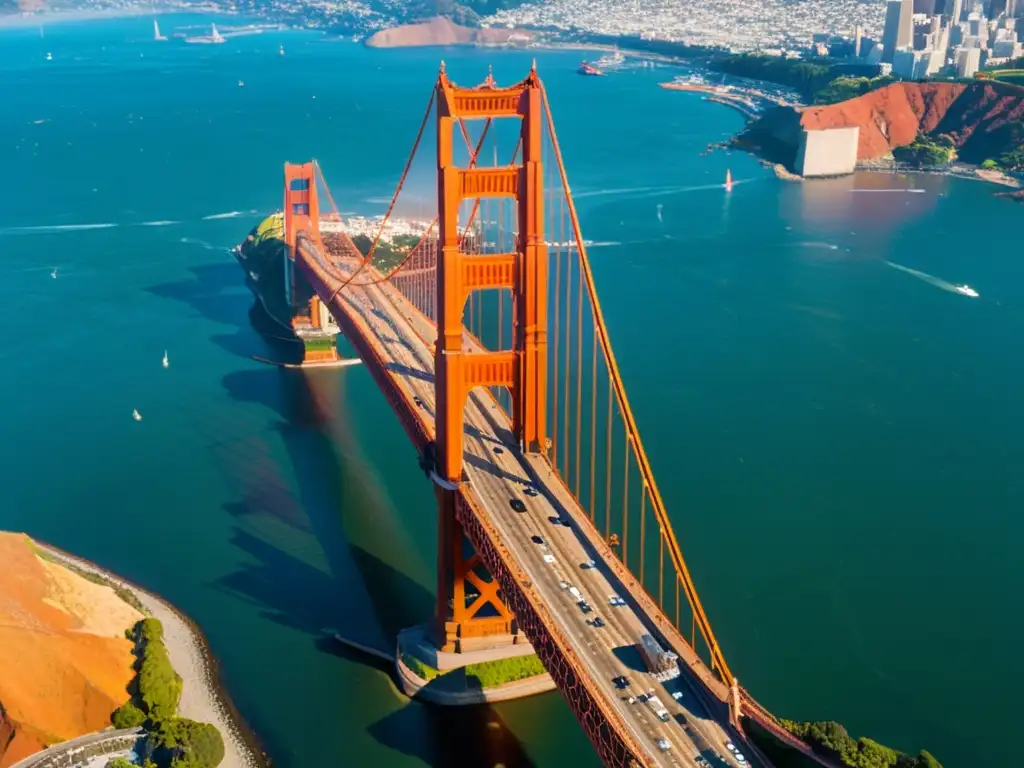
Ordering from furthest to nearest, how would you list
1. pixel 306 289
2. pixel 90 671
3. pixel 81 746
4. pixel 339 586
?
1. pixel 306 289
2. pixel 339 586
3. pixel 90 671
4. pixel 81 746

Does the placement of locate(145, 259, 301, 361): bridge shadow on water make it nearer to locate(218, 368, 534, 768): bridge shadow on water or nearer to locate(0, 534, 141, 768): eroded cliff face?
locate(218, 368, 534, 768): bridge shadow on water

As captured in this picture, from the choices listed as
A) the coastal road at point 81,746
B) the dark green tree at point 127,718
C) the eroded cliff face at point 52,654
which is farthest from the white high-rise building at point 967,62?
the coastal road at point 81,746

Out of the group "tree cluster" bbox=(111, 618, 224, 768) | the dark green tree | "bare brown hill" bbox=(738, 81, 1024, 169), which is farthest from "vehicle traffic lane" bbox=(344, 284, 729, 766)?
"bare brown hill" bbox=(738, 81, 1024, 169)

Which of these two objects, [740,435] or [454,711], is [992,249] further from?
[454,711]

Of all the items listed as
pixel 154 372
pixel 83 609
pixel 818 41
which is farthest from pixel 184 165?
pixel 818 41

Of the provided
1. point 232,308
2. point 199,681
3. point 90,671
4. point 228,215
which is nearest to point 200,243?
point 228,215

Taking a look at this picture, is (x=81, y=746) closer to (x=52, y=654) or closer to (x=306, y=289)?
(x=52, y=654)
